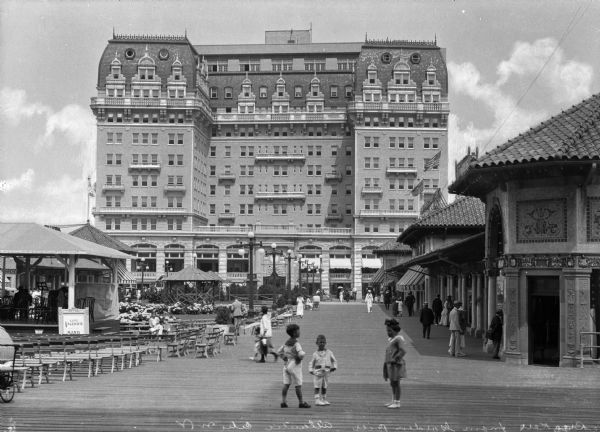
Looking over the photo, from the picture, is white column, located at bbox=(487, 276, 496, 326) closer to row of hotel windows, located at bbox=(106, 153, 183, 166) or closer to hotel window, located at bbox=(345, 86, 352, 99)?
row of hotel windows, located at bbox=(106, 153, 183, 166)

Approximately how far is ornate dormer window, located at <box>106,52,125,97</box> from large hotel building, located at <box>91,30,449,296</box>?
Result: 0.57ft

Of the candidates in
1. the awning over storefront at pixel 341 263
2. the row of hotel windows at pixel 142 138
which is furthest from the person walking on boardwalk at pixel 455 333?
the row of hotel windows at pixel 142 138

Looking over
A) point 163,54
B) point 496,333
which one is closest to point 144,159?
point 163,54

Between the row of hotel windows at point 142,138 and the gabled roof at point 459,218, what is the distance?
84558mm

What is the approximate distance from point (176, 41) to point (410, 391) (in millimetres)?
123183

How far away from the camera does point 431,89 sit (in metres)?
134

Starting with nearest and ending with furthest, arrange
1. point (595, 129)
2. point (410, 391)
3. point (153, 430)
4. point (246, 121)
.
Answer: point (153, 430)
point (410, 391)
point (595, 129)
point (246, 121)

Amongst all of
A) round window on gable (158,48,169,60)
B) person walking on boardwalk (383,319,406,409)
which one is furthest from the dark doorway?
round window on gable (158,48,169,60)

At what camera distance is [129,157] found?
131 metres

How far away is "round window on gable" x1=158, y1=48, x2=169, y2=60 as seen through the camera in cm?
13400

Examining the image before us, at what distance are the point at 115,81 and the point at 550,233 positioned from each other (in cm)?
11442

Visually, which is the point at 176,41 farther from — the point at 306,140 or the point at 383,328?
the point at 383,328

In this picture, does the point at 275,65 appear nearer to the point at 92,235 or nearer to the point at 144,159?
the point at 144,159

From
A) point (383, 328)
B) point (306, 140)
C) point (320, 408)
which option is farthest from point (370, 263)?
point (320, 408)
